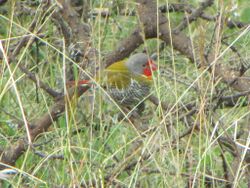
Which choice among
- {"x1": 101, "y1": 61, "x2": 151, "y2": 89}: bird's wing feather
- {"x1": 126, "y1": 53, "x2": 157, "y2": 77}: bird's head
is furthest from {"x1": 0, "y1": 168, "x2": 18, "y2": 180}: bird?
{"x1": 126, "y1": 53, "x2": 157, "y2": 77}: bird's head

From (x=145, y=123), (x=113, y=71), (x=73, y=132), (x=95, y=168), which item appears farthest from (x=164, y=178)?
(x=113, y=71)

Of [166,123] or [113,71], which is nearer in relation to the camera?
[166,123]

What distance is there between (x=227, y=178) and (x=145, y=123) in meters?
0.76

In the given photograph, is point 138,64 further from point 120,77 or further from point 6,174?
point 6,174

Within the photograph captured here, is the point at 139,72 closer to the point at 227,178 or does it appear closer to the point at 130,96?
the point at 130,96

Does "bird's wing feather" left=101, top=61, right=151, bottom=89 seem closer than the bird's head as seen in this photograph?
Yes

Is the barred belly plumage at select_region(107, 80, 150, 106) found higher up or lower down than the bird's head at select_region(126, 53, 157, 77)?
lower down

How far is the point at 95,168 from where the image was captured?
271 cm

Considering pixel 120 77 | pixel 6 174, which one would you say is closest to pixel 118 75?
pixel 120 77

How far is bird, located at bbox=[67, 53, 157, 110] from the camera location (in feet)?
12.7

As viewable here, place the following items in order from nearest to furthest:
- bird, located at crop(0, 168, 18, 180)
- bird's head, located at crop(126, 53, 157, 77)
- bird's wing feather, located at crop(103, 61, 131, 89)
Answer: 1. bird, located at crop(0, 168, 18, 180)
2. bird's wing feather, located at crop(103, 61, 131, 89)
3. bird's head, located at crop(126, 53, 157, 77)

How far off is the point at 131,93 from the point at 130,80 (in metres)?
0.12

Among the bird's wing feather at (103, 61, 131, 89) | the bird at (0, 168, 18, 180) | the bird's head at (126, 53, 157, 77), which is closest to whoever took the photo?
the bird at (0, 168, 18, 180)

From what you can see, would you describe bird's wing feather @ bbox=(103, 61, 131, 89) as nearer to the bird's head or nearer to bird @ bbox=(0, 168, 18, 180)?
the bird's head
